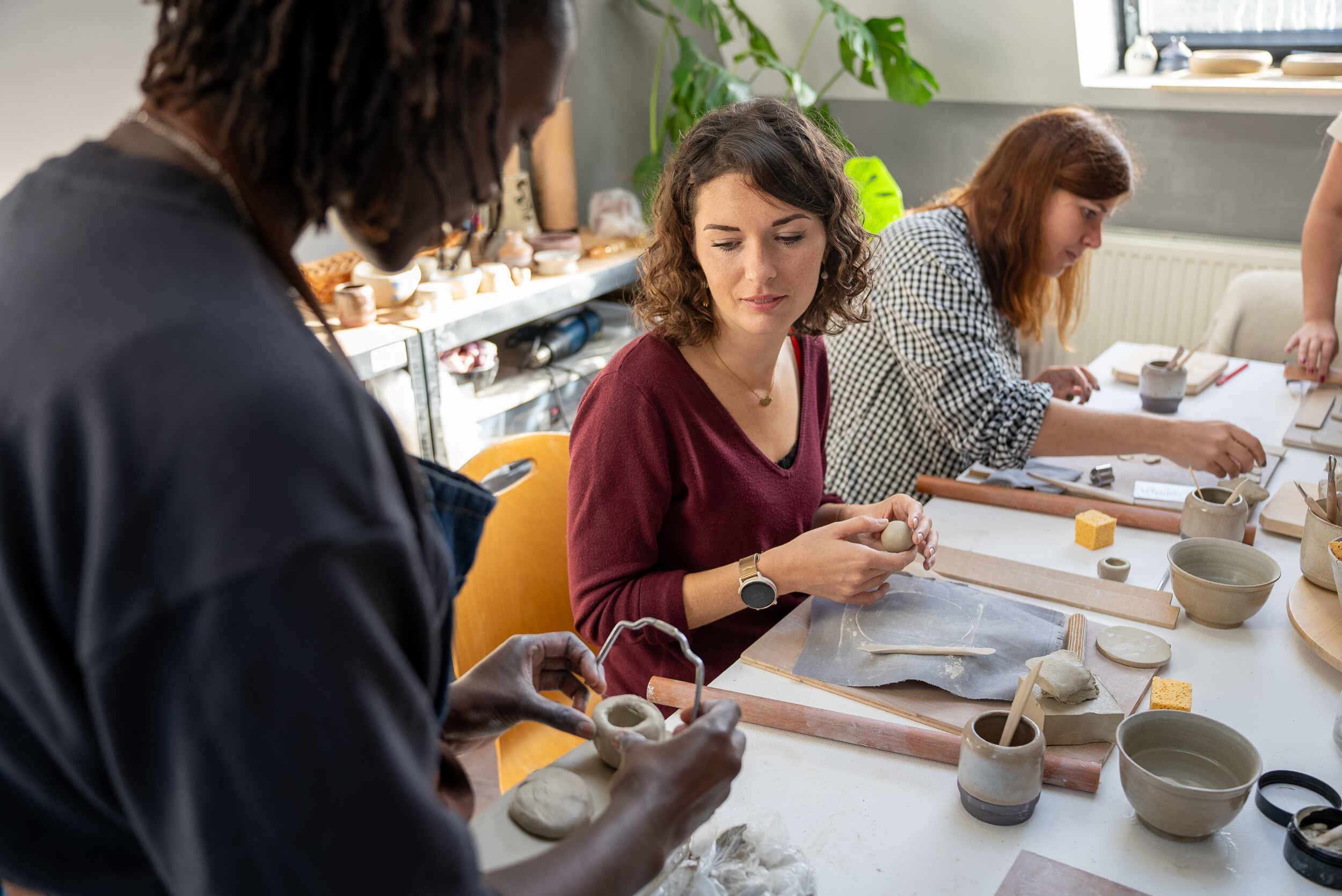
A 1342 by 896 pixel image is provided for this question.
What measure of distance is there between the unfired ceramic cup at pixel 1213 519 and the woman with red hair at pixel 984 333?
293 mm

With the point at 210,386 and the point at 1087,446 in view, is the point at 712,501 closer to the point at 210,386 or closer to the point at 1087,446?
the point at 1087,446

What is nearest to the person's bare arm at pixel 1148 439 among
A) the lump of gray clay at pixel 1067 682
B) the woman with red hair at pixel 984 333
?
the woman with red hair at pixel 984 333

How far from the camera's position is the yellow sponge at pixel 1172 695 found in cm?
120

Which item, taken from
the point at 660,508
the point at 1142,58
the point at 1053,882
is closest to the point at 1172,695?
the point at 1053,882

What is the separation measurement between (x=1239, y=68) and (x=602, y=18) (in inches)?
89.9

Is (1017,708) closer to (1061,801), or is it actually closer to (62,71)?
(1061,801)

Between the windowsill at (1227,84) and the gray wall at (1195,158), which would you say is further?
the gray wall at (1195,158)

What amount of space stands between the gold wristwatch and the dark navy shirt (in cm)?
85

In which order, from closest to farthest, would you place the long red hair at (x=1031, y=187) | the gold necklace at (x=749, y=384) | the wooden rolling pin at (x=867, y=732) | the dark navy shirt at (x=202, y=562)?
the dark navy shirt at (x=202, y=562)
the wooden rolling pin at (x=867, y=732)
the gold necklace at (x=749, y=384)
the long red hair at (x=1031, y=187)

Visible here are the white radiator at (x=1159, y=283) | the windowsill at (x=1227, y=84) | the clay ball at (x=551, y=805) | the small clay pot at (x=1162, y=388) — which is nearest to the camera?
the clay ball at (x=551, y=805)

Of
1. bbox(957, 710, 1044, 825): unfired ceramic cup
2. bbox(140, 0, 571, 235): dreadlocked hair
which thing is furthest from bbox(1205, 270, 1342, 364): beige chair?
bbox(140, 0, 571, 235): dreadlocked hair

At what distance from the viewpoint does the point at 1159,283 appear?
3.77 meters

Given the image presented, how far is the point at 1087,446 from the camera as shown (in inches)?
77.2

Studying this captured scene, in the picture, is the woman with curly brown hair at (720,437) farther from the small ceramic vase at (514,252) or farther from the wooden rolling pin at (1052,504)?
the small ceramic vase at (514,252)
